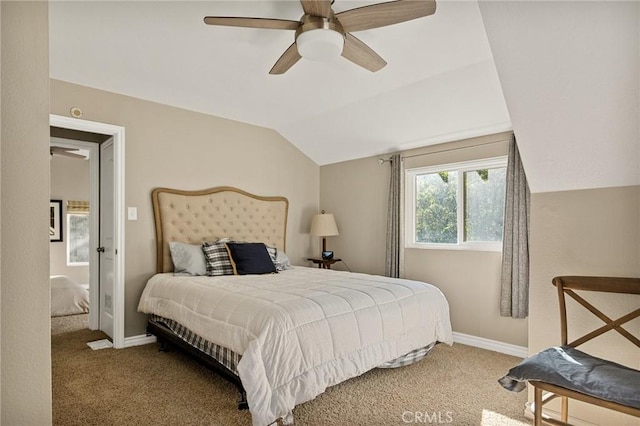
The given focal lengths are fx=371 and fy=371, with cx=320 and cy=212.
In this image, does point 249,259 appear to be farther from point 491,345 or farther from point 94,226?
point 491,345

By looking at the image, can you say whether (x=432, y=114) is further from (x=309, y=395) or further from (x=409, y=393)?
(x=309, y=395)

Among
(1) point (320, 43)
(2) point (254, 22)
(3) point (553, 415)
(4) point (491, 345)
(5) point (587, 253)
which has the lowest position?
(4) point (491, 345)

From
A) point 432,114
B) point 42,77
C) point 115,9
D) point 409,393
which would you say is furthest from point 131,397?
point 432,114

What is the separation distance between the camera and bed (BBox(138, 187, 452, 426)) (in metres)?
2.07

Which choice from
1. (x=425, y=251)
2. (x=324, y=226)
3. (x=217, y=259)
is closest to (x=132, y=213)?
(x=217, y=259)

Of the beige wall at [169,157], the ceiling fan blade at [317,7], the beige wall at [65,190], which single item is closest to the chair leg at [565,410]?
the ceiling fan blade at [317,7]

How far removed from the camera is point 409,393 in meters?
2.52

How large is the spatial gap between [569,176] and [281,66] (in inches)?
77.0

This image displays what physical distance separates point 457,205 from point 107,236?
149 inches

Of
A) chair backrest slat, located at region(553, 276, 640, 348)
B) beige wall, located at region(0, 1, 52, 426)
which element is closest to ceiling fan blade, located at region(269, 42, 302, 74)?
beige wall, located at region(0, 1, 52, 426)

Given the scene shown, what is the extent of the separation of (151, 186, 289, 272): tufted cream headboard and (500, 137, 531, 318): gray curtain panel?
268cm

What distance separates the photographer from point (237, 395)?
8.25 feet

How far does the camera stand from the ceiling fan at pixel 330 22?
1.94 metres

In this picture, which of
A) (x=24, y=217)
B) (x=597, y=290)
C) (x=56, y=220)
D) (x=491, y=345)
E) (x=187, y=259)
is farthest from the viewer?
(x=56, y=220)
